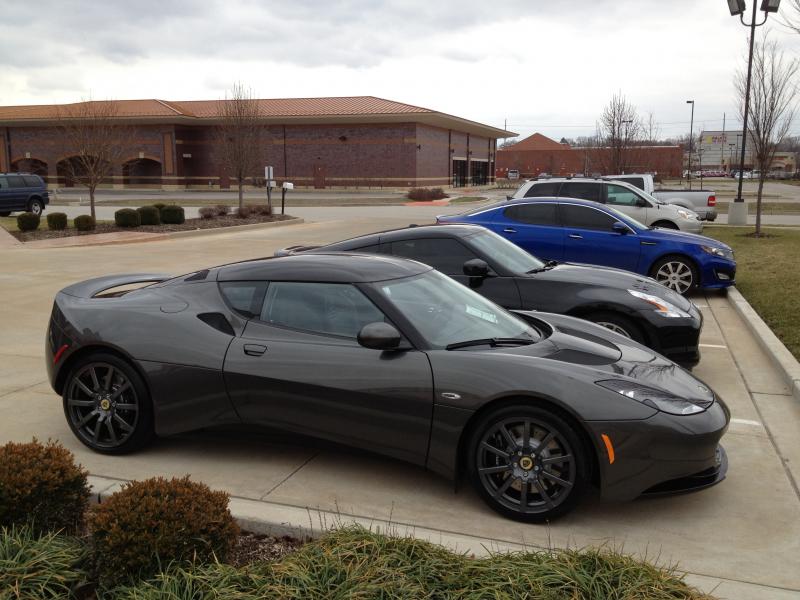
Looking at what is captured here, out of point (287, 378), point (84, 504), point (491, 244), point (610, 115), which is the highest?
point (610, 115)

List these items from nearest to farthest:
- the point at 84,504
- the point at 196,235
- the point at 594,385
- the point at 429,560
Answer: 1. the point at 429,560
2. the point at 84,504
3. the point at 594,385
4. the point at 196,235

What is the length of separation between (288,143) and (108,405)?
186 feet

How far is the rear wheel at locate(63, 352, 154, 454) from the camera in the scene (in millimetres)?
4742

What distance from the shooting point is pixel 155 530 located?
9.82 feet

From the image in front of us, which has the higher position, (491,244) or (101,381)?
(491,244)

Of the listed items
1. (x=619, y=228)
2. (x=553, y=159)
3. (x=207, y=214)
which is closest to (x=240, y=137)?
(x=207, y=214)

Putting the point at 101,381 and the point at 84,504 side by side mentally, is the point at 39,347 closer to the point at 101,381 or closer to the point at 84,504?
the point at 101,381

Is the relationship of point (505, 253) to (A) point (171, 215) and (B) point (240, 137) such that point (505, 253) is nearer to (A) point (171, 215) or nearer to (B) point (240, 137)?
(A) point (171, 215)

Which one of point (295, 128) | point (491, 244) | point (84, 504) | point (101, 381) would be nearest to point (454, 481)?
point (84, 504)

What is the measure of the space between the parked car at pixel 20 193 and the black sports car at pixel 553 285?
1013 inches

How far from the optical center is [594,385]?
3881mm

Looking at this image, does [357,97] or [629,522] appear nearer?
[629,522]

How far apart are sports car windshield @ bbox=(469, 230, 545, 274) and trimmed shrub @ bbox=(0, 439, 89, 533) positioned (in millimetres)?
4627

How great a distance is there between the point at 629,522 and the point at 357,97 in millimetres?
59969
